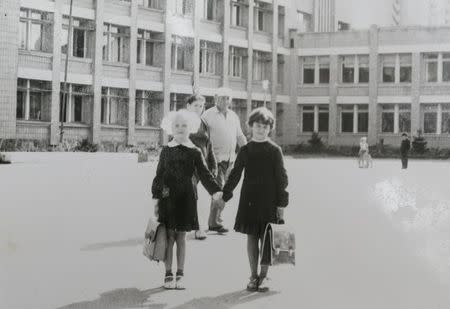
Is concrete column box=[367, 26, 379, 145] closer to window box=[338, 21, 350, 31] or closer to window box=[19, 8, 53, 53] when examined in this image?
window box=[338, 21, 350, 31]

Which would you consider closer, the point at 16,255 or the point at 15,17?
the point at 16,255

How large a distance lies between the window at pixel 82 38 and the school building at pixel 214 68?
0.06 metres

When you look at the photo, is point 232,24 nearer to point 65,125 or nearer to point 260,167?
point 65,125

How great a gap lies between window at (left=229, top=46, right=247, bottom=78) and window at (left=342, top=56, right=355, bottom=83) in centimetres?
758

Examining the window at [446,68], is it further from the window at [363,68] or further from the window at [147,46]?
the window at [147,46]

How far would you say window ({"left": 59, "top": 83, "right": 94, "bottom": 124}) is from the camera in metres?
36.9

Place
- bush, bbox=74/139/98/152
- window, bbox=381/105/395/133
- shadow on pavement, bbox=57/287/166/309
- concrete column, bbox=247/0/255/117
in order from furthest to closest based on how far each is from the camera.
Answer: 1. window, bbox=381/105/395/133
2. concrete column, bbox=247/0/255/117
3. bush, bbox=74/139/98/152
4. shadow on pavement, bbox=57/287/166/309

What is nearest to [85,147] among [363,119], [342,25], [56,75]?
[56,75]

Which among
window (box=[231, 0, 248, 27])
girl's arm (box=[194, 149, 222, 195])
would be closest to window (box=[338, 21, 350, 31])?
window (box=[231, 0, 248, 27])

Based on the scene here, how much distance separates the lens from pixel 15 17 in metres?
33.4

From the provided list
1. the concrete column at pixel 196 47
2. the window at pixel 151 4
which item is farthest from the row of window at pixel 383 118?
the window at pixel 151 4

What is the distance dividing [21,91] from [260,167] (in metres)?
29.3

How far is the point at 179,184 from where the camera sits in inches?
263

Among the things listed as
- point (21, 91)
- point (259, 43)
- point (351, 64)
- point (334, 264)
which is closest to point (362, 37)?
point (351, 64)
